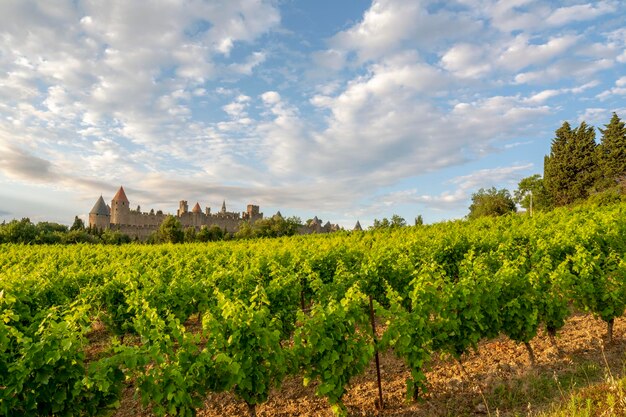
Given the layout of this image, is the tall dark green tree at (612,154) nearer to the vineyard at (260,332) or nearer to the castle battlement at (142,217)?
the vineyard at (260,332)

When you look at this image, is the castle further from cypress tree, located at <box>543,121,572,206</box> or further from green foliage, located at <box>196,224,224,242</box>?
cypress tree, located at <box>543,121,572,206</box>

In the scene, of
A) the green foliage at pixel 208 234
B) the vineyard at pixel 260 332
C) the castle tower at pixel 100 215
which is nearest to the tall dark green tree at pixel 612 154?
the vineyard at pixel 260 332

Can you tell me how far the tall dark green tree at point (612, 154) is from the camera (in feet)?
165

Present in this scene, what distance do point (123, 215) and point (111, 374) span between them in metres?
109

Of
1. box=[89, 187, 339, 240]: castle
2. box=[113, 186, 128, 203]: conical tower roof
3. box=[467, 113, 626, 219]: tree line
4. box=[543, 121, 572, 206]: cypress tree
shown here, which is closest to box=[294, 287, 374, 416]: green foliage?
box=[467, 113, 626, 219]: tree line

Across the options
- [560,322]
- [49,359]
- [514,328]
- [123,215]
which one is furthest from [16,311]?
[123,215]

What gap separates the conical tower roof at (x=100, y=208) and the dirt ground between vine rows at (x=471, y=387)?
104 meters

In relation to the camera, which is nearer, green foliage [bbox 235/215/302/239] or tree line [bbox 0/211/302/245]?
tree line [bbox 0/211/302/245]

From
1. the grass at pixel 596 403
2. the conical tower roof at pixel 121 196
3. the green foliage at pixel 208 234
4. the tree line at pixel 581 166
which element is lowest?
the grass at pixel 596 403

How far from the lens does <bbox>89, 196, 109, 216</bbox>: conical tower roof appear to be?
98562 millimetres

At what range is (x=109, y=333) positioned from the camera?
13055mm

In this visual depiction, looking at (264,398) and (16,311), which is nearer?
(264,398)

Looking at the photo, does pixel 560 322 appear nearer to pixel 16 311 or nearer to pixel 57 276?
pixel 16 311

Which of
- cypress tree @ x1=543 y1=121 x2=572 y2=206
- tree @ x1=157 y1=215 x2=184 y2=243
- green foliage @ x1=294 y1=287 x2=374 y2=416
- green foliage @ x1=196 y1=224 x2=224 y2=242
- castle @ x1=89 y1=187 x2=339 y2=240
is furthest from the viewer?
castle @ x1=89 y1=187 x2=339 y2=240
